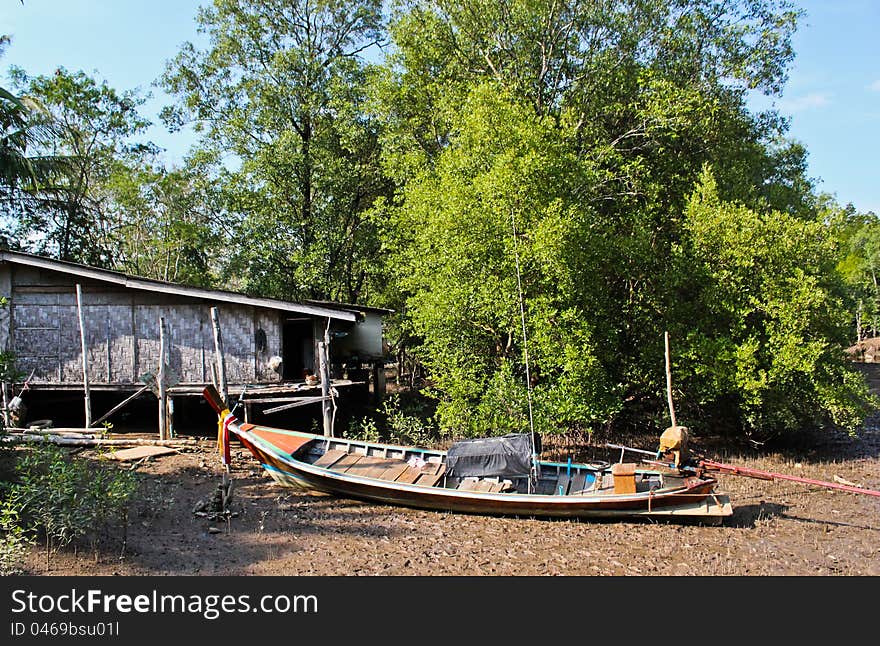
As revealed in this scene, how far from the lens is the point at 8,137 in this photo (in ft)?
55.9

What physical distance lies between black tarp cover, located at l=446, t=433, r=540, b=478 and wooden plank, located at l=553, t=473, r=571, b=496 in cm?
72

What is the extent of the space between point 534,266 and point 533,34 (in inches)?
319

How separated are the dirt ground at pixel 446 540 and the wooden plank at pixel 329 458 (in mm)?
663

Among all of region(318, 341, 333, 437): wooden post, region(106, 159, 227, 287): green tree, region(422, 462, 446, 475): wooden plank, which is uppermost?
region(106, 159, 227, 287): green tree

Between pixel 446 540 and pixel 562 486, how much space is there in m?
2.42

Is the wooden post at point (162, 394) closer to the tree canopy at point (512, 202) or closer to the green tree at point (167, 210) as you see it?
the tree canopy at point (512, 202)

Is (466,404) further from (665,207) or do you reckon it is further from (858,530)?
(665,207)

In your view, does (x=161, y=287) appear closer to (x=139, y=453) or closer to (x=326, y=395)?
(x=139, y=453)

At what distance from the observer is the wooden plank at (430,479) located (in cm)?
1010

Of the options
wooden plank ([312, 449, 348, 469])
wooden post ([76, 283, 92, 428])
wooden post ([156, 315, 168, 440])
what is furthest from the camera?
wooden post ([76, 283, 92, 428])

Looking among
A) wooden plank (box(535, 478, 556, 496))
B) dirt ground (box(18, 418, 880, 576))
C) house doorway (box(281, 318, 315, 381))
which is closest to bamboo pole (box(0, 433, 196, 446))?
dirt ground (box(18, 418, 880, 576))

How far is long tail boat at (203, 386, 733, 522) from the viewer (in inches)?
364

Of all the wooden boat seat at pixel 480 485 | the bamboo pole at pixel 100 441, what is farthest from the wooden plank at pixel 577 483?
the bamboo pole at pixel 100 441

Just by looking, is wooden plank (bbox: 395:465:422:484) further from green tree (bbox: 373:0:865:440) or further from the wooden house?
the wooden house
